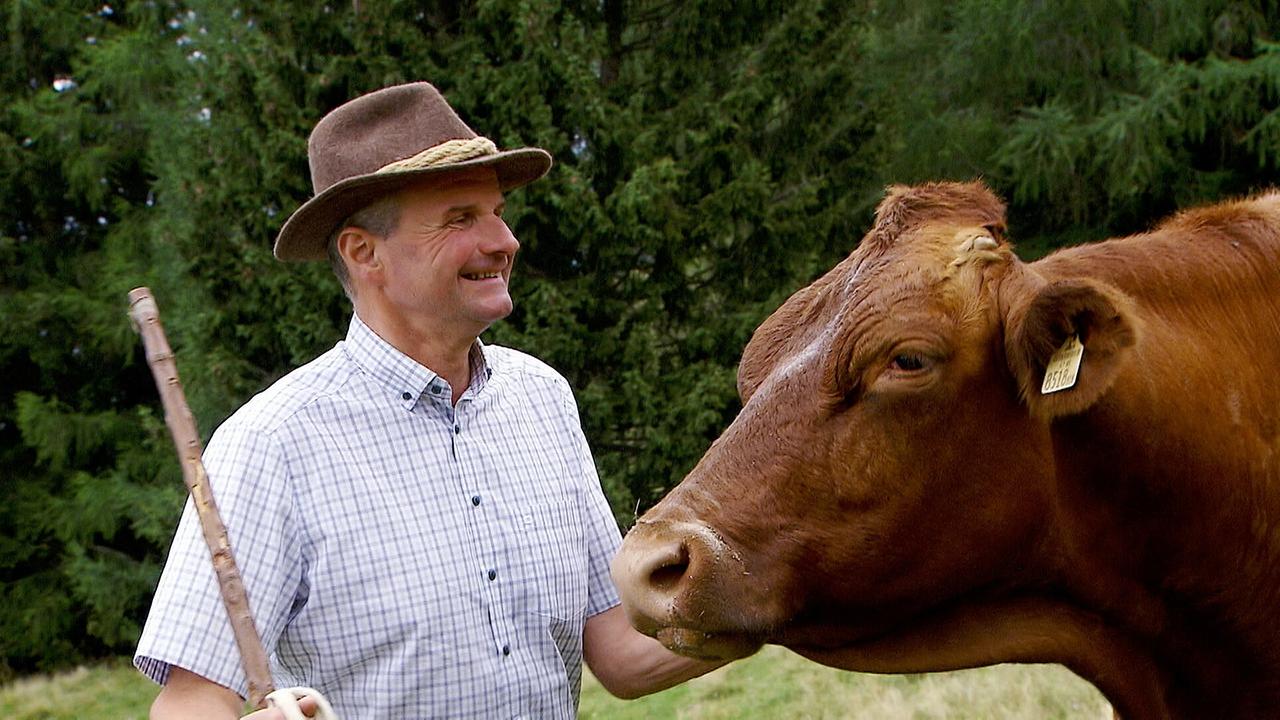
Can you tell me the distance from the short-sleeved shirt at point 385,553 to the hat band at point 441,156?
374 mm

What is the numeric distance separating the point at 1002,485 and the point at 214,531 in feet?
4.41

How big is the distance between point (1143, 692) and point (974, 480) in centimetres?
58

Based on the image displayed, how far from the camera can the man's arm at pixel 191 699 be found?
2291mm

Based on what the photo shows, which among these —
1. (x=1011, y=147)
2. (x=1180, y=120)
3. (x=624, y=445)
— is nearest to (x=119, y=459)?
(x=624, y=445)

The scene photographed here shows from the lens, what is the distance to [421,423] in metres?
2.70

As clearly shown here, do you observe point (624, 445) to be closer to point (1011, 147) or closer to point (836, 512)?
point (1011, 147)

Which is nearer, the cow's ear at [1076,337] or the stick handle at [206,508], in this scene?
the stick handle at [206,508]

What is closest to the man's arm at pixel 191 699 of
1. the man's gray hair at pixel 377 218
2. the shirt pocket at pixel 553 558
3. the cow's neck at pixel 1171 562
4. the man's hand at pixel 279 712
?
the man's hand at pixel 279 712

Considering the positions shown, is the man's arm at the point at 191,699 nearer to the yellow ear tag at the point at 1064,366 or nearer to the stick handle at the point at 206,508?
the stick handle at the point at 206,508

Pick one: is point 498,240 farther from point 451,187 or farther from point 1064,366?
point 1064,366

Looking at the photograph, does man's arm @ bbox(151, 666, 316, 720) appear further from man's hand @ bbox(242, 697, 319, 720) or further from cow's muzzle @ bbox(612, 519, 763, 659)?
cow's muzzle @ bbox(612, 519, 763, 659)

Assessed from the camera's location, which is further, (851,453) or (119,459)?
(119,459)

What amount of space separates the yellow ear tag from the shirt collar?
4.24ft

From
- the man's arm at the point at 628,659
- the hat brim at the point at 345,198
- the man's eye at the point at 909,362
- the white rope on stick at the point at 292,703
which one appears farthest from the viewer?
the man's arm at the point at 628,659
